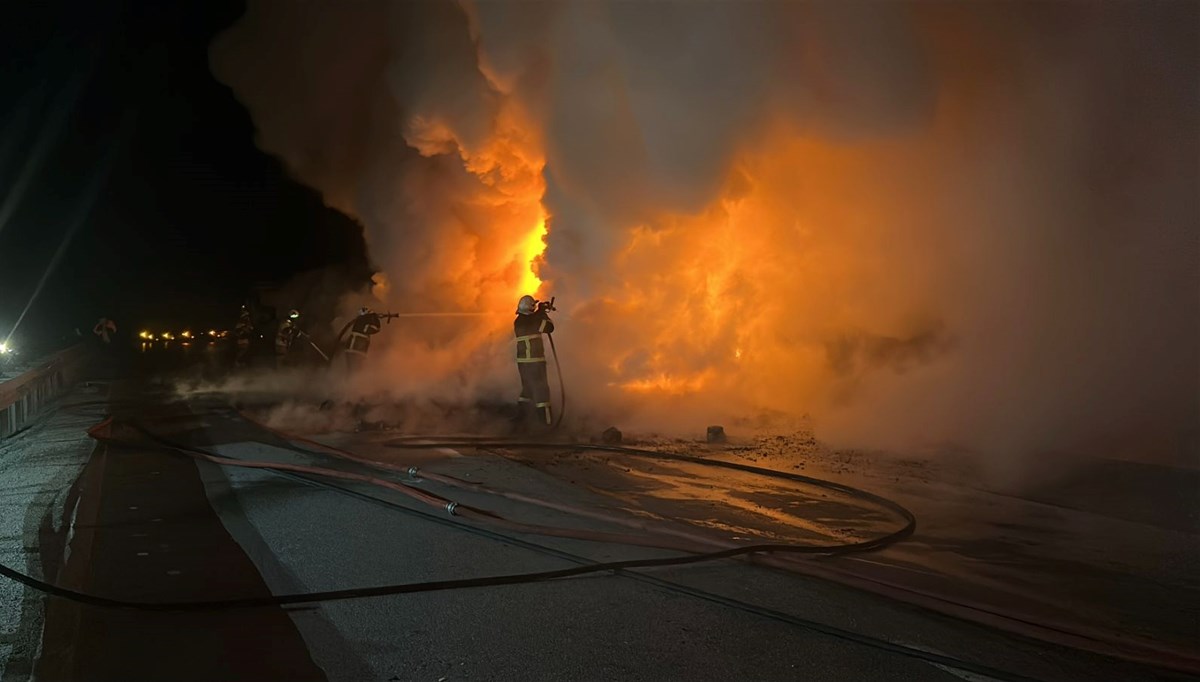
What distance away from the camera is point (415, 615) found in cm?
399

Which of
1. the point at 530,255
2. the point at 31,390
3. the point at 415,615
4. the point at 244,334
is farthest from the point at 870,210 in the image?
the point at 244,334

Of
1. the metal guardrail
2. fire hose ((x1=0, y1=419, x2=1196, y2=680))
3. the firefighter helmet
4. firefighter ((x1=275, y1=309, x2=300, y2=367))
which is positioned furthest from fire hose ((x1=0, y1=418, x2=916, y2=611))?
firefighter ((x1=275, y1=309, x2=300, y2=367))

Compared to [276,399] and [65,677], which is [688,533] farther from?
[276,399]

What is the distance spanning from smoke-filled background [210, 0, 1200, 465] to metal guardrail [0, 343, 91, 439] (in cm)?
701

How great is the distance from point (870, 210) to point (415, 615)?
28.9 ft

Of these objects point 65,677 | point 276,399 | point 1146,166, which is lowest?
point 65,677

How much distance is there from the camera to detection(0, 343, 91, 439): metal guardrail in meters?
10.8

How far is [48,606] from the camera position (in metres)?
4.13

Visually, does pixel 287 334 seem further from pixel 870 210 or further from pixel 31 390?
pixel 870 210

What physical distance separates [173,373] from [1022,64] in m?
20.9

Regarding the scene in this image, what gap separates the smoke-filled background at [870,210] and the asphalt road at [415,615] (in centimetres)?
555

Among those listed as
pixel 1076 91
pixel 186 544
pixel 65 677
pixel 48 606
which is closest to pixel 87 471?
pixel 186 544

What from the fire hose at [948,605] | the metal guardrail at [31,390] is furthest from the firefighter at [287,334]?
the fire hose at [948,605]

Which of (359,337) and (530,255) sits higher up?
(530,255)
